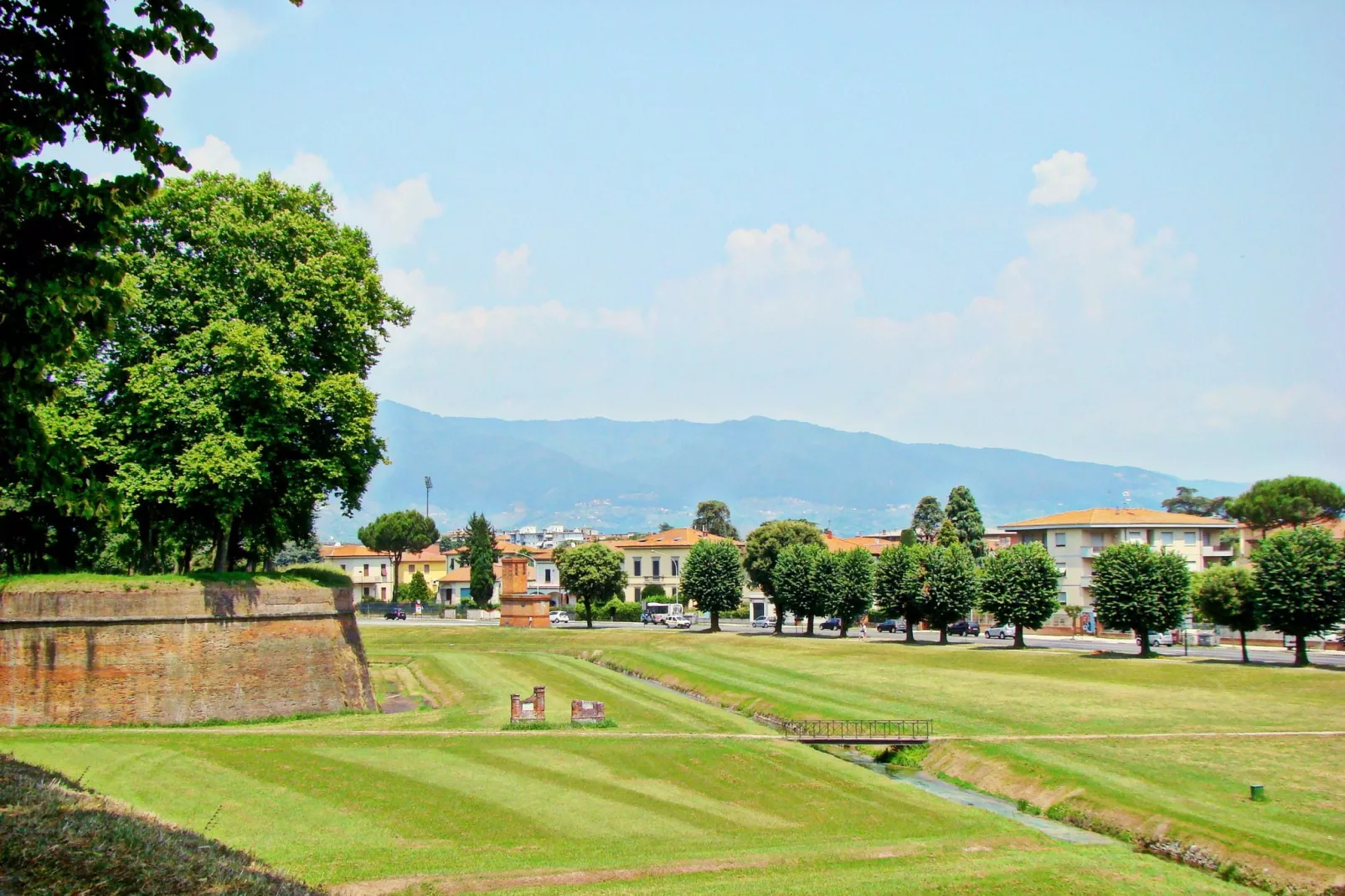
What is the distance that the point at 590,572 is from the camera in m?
107

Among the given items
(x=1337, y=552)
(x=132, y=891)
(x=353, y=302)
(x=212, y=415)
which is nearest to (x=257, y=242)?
(x=353, y=302)

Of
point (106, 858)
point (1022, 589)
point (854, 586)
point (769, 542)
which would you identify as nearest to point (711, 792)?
point (106, 858)

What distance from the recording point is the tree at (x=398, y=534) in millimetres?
151125

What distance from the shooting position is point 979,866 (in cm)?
2772

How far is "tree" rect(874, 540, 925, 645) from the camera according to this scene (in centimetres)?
8556

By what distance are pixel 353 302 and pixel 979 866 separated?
111ft

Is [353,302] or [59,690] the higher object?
[353,302]

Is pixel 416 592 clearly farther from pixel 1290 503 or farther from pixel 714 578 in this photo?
pixel 1290 503

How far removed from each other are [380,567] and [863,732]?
450 ft

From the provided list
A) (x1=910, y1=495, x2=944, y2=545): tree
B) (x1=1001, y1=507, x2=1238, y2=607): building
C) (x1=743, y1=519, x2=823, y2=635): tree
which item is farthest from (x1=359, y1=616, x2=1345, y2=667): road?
(x1=910, y1=495, x2=944, y2=545): tree

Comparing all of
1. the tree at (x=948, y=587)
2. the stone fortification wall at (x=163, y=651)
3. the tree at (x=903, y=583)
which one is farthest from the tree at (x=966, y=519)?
the stone fortification wall at (x=163, y=651)

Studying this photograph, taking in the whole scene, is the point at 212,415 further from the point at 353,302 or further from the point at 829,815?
the point at 829,815

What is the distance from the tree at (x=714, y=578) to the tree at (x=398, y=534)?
2378 inches

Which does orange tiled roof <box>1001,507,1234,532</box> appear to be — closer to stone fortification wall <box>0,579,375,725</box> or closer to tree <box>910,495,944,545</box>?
tree <box>910,495,944,545</box>
